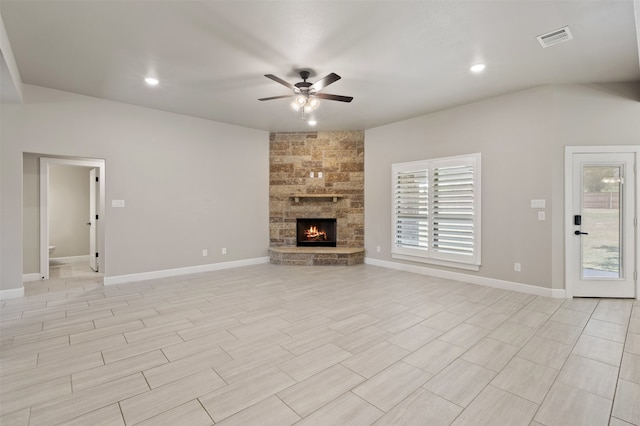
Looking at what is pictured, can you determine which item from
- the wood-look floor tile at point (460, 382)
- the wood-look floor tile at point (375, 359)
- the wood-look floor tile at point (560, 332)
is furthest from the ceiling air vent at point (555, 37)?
the wood-look floor tile at point (375, 359)

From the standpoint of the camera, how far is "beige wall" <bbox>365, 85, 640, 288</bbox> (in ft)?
13.6

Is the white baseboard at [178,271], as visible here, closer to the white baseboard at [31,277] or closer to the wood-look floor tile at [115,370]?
the white baseboard at [31,277]

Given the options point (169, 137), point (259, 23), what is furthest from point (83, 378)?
point (169, 137)

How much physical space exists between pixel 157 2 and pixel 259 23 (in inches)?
33.8

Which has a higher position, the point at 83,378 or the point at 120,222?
the point at 120,222

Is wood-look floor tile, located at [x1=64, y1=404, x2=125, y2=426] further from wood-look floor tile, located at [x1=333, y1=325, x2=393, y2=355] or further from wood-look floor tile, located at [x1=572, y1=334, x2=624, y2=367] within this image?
wood-look floor tile, located at [x1=572, y1=334, x2=624, y2=367]

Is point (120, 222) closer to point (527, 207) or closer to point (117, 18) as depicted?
point (117, 18)

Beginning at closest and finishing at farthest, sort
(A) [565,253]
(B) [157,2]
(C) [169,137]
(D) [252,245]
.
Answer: (B) [157,2], (A) [565,253], (C) [169,137], (D) [252,245]

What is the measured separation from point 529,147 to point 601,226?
57.4 inches

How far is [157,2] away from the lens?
2539 mm

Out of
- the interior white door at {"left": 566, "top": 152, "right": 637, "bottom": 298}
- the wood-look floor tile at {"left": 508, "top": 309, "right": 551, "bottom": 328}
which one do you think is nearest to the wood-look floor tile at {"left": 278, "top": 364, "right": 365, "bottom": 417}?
the wood-look floor tile at {"left": 508, "top": 309, "right": 551, "bottom": 328}

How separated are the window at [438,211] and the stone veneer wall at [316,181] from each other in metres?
1.03

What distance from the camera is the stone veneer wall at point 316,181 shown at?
270 inches

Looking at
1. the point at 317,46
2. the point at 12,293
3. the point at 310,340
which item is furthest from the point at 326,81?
the point at 12,293
